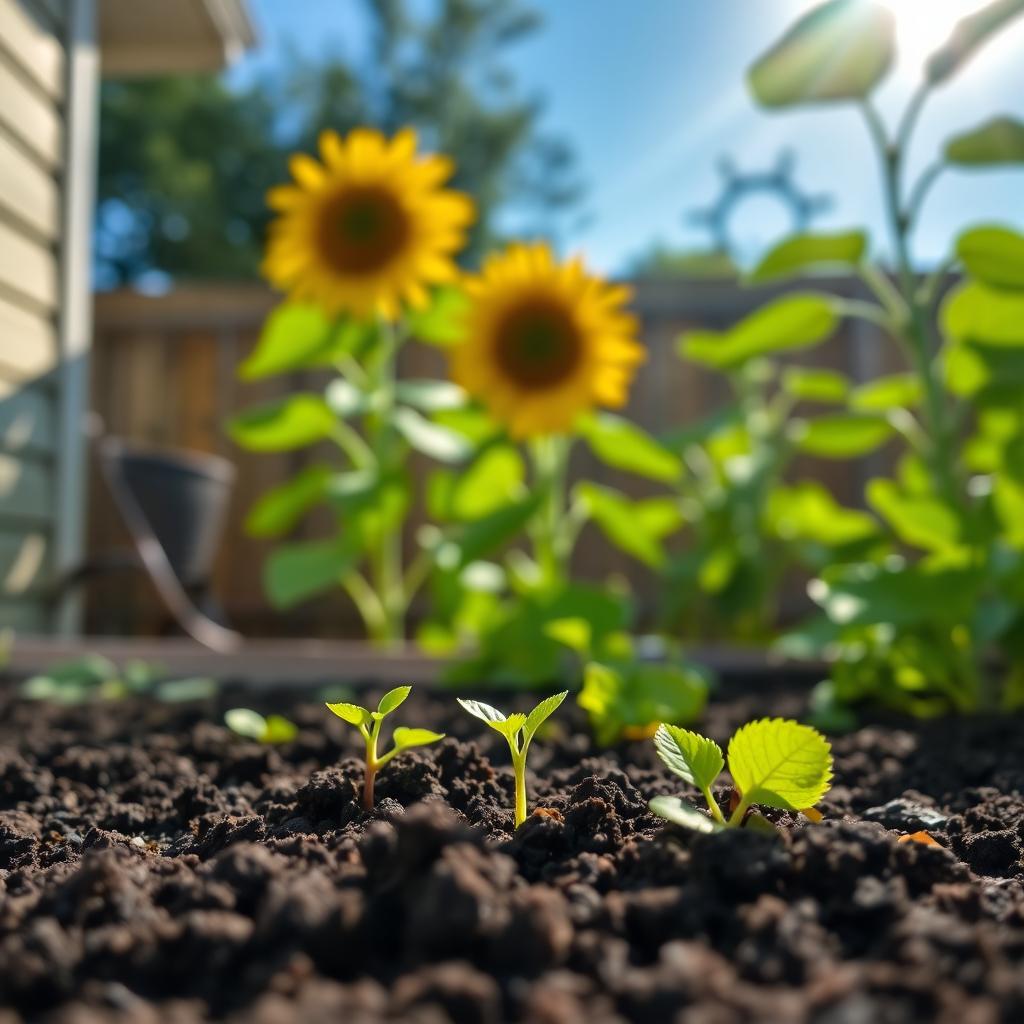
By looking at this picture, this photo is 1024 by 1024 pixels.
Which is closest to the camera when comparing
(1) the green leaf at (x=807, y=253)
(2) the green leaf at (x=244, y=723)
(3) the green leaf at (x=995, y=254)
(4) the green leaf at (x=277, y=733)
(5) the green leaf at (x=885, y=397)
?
(2) the green leaf at (x=244, y=723)

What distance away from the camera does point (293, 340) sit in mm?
2283

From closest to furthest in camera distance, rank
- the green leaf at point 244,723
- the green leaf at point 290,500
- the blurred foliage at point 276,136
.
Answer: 1. the green leaf at point 244,723
2. the green leaf at point 290,500
3. the blurred foliage at point 276,136

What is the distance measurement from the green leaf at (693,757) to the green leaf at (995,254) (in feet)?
3.42

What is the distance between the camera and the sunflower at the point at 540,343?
81.6 inches

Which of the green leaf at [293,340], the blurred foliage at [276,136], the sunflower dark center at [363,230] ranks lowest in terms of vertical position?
the green leaf at [293,340]

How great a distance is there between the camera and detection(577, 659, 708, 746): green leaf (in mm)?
1219

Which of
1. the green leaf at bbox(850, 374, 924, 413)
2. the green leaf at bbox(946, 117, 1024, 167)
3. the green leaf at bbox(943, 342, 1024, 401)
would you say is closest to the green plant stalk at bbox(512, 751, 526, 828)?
the green leaf at bbox(943, 342, 1024, 401)

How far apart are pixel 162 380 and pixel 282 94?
12152mm

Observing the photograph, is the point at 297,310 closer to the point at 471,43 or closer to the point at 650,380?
the point at 650,380

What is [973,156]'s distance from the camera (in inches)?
61.6

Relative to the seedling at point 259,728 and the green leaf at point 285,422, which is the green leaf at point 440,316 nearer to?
the green leaf at point 285,422

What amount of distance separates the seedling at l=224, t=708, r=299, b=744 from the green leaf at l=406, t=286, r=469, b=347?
1.11m

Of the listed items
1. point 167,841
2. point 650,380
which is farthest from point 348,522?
point 650,380

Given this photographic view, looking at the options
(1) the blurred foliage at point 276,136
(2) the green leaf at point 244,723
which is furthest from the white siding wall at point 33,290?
(1) the blurred foliage at point 276,136
